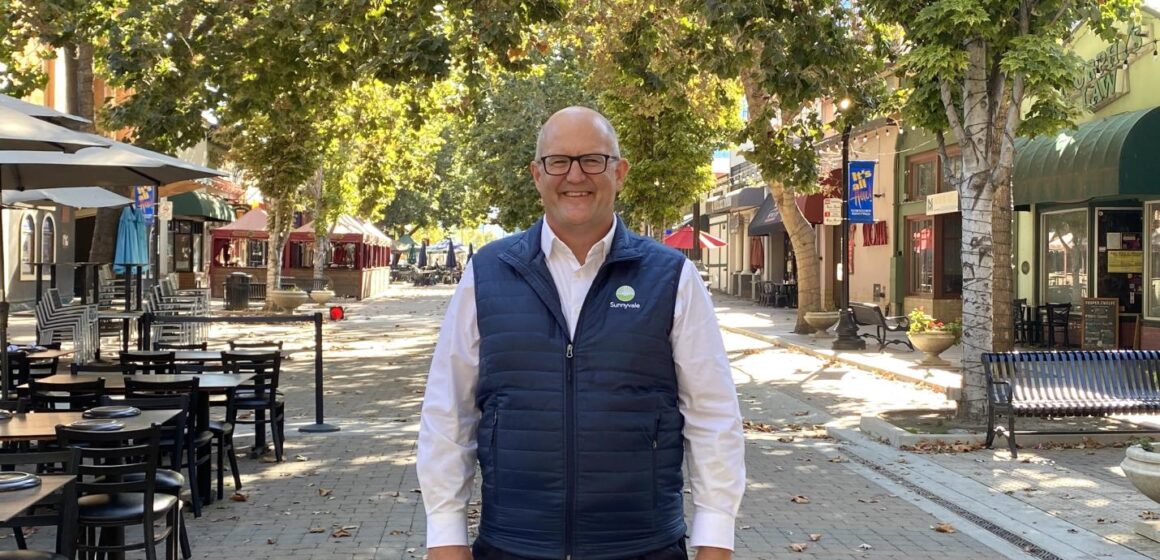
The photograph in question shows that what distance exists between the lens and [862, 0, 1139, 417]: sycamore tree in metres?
10.9

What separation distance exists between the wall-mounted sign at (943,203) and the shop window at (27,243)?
2119 cm

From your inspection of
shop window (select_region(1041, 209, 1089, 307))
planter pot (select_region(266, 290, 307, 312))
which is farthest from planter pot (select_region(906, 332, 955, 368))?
planter pot (select_region(266, 290, 307, 312))

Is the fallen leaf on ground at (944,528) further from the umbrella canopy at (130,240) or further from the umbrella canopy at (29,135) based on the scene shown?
the umbrella canopy at (130,240)

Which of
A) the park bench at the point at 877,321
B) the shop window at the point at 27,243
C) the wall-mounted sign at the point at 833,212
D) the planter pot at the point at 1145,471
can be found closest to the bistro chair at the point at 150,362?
the planter pot at the point at 1145,471

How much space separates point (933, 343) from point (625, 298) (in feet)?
52.1

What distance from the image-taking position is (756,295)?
43562 mm

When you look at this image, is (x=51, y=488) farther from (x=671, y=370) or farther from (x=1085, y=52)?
(x=1085, y=52)

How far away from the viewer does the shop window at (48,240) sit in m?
29.5

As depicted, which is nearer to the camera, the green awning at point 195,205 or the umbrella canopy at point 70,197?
the umbrella canopy at point 70,197

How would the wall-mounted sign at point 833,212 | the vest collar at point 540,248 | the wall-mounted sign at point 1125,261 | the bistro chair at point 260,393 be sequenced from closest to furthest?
the vest collar at point 540,248
the bistro chair at point 260,393
the wall-mounted sign at point 1125,261
the wall-mounted sign at point 833,212

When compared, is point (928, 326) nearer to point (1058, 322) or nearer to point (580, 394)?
point (1058, 322)

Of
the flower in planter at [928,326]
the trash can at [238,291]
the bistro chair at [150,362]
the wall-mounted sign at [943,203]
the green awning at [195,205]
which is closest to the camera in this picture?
the bistro chair at [150,362]

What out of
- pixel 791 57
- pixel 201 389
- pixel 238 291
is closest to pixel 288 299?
pixel 238 291

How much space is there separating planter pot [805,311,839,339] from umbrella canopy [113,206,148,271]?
13.1 m
